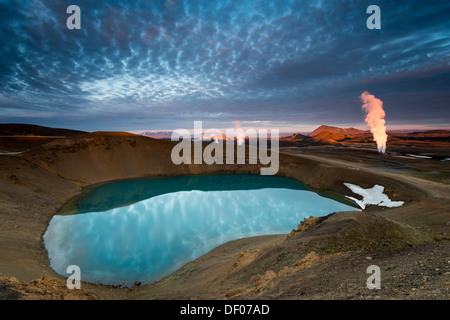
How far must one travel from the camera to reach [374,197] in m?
26.8

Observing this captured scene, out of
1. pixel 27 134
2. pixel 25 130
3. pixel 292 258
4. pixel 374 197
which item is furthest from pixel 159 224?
pixel 25 130

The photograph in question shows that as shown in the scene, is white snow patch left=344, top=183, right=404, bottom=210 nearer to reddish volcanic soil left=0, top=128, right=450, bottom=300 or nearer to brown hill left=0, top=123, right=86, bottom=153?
reddish volcanic soil left=0, top=128, right=450, bottom=300

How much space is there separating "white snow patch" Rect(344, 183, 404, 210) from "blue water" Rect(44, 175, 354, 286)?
3119 mm

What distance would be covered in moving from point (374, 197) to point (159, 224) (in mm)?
26330

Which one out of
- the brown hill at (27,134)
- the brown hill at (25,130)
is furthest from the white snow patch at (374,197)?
the brown hill at (25,130)

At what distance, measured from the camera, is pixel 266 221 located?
2083 cm

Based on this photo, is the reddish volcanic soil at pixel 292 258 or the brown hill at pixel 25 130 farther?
the brown hill at pixel 25 130

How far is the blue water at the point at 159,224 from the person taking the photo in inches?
519

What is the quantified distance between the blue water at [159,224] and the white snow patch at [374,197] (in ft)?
10.2

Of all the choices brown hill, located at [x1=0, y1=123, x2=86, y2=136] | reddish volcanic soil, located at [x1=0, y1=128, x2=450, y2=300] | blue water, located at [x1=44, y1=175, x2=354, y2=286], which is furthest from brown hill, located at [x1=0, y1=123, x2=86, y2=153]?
reddish volcanic soil, located at [x1=0, y1=128, x2=450, y2=300]

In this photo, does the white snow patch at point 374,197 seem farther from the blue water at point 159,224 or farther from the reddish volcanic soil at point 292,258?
the blue water at point 159,224

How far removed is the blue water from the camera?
1317 cm
